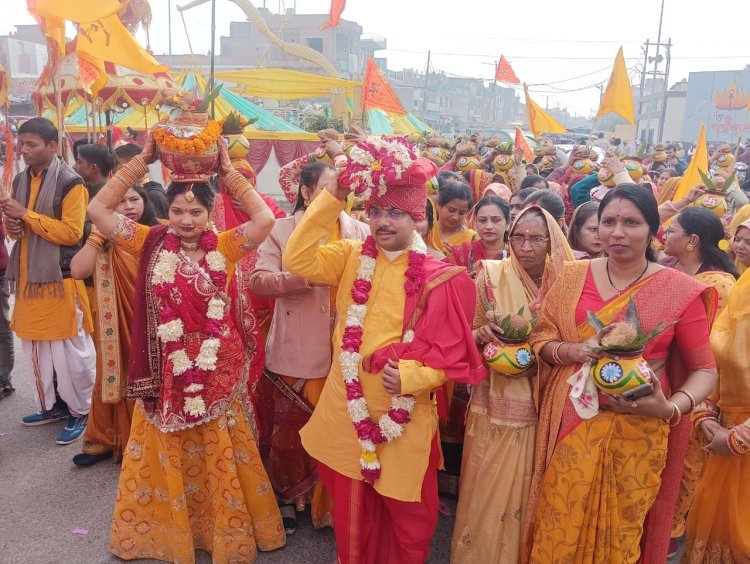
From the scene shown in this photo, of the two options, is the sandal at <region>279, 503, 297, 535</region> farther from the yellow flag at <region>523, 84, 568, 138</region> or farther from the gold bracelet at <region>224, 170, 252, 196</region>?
the yellow flag at <region>523, 84, 568, 138</region>

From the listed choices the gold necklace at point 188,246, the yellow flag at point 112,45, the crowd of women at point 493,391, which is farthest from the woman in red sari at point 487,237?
the yellow flag at point 112,45

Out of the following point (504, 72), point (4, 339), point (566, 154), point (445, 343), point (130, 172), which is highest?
point (504, 72)

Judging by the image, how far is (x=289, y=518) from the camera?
344cm

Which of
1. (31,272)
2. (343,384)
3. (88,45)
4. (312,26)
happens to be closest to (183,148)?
(343,384)

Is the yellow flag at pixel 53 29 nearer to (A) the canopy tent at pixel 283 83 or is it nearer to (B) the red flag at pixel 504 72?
(A) the canopy tent at pixel 283 83

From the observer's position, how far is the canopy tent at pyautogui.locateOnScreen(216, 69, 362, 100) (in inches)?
723

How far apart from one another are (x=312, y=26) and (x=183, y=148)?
56235mm

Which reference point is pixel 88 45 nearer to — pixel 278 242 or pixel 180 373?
pixel 278 242

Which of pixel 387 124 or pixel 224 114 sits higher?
pixel 387 124

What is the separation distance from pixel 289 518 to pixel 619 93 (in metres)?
10.8

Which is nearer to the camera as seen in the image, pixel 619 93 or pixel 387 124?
pixel 619 93

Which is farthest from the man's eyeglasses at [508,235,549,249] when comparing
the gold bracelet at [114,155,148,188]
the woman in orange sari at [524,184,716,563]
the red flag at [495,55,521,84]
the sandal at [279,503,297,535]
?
the red flag at [495,55,521,84]

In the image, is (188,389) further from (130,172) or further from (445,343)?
(445,343)

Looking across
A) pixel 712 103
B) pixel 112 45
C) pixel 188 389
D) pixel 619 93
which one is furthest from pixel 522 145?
pixel 712 103
